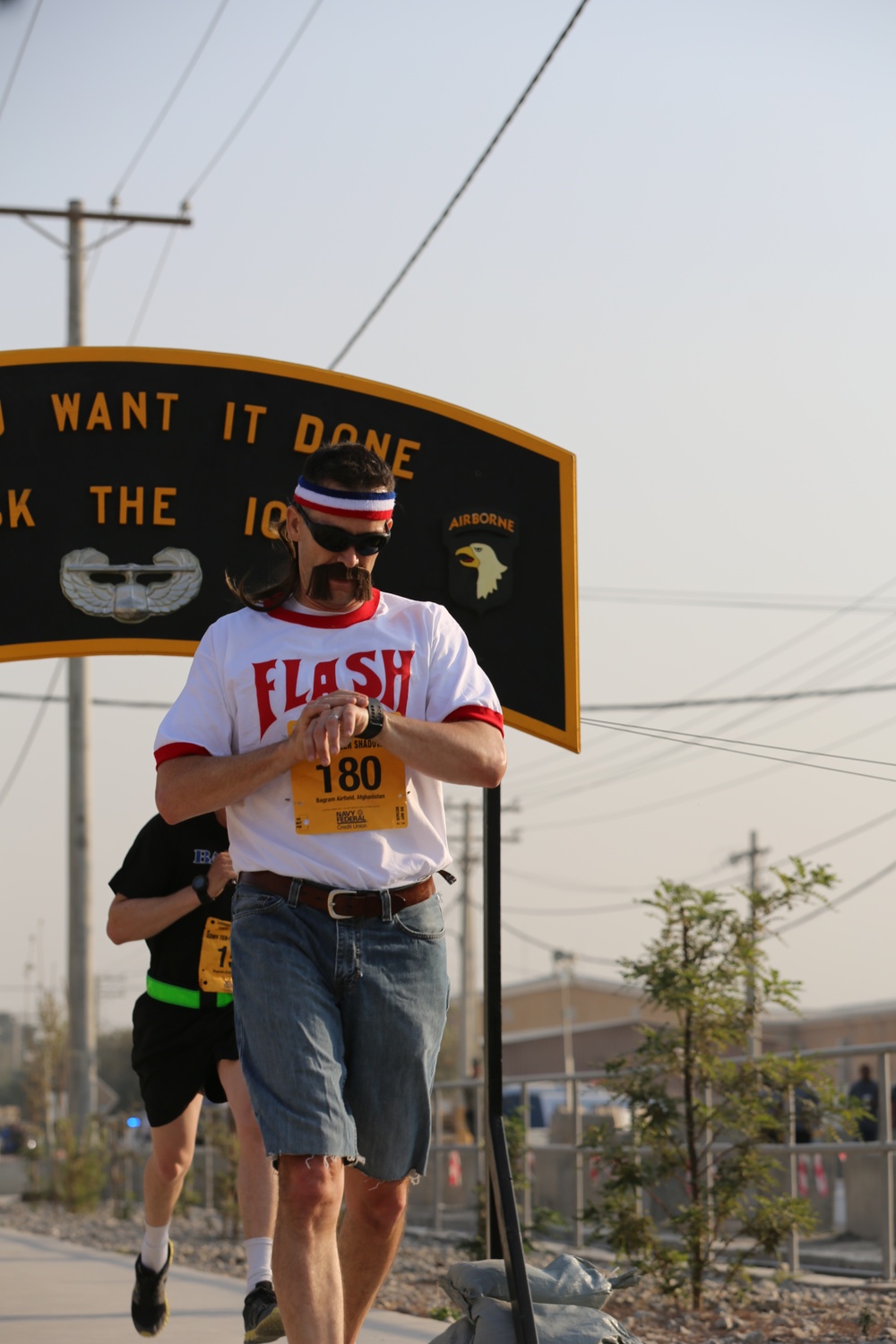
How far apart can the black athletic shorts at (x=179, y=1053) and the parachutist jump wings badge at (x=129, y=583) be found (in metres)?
1.44

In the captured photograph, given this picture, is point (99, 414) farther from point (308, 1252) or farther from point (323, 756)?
point (308, 1252)

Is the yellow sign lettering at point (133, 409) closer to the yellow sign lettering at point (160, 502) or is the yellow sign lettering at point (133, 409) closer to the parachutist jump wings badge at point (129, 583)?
the yellow sign lettering at point (160, 502)

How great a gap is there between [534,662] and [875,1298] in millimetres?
3538

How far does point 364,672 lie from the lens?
12.1 feet

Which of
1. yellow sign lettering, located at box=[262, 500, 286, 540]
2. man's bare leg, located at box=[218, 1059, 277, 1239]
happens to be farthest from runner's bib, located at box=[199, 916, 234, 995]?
yellow sign lettering, located at box=[262, 500, 286, 540]

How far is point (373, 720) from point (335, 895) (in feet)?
1.29

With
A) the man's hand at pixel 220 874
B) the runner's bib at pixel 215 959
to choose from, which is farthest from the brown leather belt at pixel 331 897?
the runner's bib at pixel 215 959

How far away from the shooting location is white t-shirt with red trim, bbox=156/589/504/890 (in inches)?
141

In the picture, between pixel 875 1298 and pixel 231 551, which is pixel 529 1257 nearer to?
pixel 875 1298

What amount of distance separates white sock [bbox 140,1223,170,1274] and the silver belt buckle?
2550 mm

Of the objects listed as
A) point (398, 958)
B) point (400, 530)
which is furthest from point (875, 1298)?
point (398, 958)

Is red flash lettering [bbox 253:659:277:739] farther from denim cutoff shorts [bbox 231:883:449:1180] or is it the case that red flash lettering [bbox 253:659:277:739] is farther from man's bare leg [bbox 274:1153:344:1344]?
man's bare leg [bbox 274:1153:344:1344]

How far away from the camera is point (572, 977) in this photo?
77.5 m

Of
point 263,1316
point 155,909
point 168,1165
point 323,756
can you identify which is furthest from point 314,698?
point 168,1165
